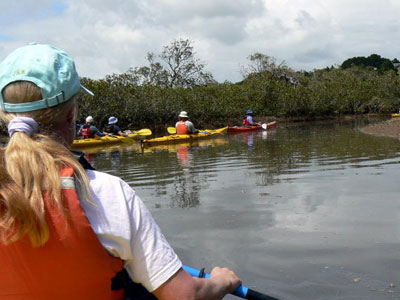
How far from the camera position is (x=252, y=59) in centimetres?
5775

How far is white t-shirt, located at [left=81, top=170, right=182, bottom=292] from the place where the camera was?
1.51m

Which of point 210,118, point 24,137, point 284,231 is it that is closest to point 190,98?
point 210,118

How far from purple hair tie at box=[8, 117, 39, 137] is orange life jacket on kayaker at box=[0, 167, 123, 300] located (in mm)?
193

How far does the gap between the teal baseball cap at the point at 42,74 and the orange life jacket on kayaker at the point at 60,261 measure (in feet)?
0.92

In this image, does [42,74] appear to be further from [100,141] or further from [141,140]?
[100,141]

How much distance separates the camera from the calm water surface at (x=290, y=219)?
4473mm

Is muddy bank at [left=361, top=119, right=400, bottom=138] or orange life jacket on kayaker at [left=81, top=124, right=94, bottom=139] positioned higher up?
orange life jacket on kayaker at [left=81, top=124, right=94, bottom=139]

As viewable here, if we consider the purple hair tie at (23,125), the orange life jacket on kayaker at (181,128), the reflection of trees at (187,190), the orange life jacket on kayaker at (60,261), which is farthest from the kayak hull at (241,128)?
the orange life jacket on kayaker at (60,261)

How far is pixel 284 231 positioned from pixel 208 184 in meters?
4.12

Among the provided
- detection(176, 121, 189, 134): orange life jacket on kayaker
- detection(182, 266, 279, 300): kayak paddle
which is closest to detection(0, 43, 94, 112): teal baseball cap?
detection(182, 266, 279, 300): kayak paddle

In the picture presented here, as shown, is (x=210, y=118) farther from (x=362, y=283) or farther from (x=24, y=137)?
(x=24, y=137)

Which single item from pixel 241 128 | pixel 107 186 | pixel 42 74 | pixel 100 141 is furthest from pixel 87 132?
pixel 107 186

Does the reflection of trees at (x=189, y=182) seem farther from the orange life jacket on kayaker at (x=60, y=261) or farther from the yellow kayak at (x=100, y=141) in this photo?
the orange life jacket on kayaker at (x=60, y=261)

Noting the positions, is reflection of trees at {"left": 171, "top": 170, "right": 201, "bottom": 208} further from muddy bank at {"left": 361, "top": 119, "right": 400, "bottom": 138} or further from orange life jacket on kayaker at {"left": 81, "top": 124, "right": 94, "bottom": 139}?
muddy bank at {"left": 361, "top": 119, "right": 400, "bottom": 138}
